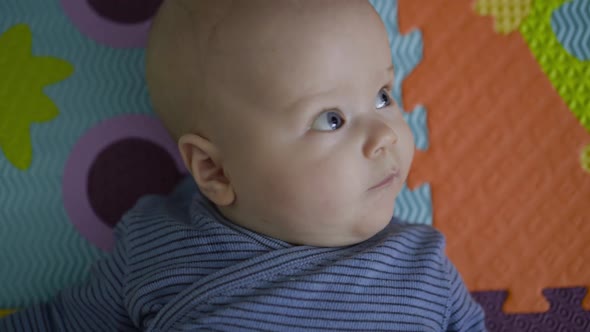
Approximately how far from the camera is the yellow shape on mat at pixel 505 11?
1140 mm

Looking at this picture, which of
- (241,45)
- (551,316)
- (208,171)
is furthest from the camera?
(551,316)

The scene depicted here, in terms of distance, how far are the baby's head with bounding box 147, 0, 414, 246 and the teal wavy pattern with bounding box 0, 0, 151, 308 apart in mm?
294

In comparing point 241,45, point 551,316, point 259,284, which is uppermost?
point 241,45

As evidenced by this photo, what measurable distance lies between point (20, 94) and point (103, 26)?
20 centimetres

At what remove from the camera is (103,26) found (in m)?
1.13

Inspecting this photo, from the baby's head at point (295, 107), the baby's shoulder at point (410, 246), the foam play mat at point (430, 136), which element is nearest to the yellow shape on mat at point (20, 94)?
the foam play mat at point (430, 136)

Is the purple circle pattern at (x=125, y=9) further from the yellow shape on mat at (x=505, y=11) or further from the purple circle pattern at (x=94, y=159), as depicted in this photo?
the yellow shape on mat at (x=505, y=11)

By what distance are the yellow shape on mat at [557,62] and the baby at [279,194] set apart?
412mm

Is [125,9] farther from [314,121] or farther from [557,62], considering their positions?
[557,62]

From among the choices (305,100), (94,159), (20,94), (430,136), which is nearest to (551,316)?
(430,136)

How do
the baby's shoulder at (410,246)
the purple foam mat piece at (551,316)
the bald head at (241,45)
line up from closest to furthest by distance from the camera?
the bald head at (241,45) < the baby's shoulder at (410,246) < the purple foam mat piece at (551,316)

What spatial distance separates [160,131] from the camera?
1.14 m

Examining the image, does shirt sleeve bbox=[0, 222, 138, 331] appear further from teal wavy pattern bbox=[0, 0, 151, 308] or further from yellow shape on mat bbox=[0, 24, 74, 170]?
yellow shape on mat bbox=[0, 24, 74, 170]

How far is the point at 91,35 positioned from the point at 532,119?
0.87m
